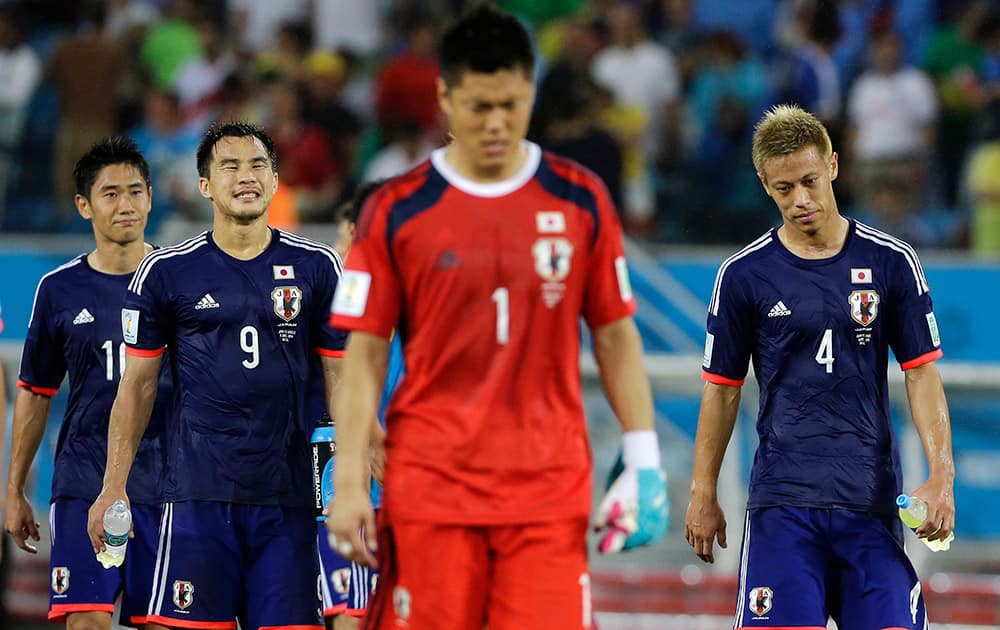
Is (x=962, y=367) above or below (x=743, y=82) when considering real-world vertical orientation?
below

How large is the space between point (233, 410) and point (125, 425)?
482 millimetres

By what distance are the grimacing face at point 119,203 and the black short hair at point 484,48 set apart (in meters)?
3.53

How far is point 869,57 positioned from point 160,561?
965cm

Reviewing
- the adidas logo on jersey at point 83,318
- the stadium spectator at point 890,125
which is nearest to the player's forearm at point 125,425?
the adidas logo on jersey at point 83,318

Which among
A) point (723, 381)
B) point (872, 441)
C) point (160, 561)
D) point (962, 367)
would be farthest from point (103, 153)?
point (962, 367)

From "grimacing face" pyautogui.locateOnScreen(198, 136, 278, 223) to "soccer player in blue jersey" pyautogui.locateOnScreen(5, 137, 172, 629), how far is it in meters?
1.18

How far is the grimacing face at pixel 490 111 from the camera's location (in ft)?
17.2

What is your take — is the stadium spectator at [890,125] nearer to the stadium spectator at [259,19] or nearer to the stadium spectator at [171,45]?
the stadium spectator at [259,19]

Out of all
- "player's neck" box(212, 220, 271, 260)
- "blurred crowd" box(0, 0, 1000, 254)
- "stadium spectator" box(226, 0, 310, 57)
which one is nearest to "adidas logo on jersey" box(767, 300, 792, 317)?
"player's neck" box(212, 220, 271, 260)

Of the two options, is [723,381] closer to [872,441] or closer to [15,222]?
[872,441]

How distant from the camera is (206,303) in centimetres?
716

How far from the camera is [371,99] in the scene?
1619cm

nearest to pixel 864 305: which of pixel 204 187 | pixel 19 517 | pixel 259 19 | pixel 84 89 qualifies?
pixel 204 187

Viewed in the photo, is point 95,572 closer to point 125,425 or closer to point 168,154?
point 125,425
